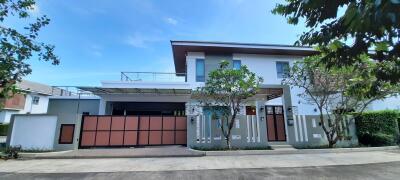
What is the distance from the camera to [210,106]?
44.8 ft

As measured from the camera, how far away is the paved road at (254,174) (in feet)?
23.5

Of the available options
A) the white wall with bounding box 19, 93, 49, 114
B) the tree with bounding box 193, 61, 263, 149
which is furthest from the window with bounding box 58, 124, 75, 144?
the white wall with bounding box 19, 93, 49, 114

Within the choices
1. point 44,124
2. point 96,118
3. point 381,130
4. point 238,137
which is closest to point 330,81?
point 381,130

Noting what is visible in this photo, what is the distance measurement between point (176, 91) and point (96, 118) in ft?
17.4

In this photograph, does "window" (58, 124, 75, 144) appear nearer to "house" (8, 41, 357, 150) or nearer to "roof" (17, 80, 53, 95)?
"house" (8, 41, 357, 150)

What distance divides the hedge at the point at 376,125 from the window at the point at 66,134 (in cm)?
1655

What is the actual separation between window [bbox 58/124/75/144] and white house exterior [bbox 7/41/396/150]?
0.16ft

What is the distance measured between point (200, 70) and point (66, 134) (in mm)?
9703

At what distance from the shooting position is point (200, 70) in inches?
727

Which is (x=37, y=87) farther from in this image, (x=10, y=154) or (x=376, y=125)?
(x=376, y=125)

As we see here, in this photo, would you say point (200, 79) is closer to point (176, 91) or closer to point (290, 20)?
point (176, 91)

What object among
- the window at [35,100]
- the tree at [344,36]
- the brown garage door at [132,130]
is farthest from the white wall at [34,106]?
the tree at [344,36]

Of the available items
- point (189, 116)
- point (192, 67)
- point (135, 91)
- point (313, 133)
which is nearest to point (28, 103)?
point (135, 91)

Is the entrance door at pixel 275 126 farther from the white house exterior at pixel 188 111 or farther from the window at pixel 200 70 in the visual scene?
the window at pixel 200 70
